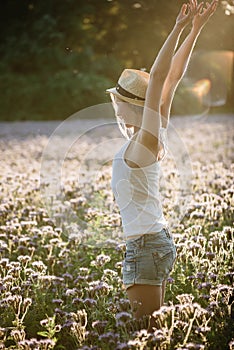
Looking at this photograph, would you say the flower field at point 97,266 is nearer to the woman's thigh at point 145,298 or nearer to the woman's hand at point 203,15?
the woman's thigh at point 145,298

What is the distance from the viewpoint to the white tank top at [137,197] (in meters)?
3.57

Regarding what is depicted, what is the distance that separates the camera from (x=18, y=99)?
28516mm

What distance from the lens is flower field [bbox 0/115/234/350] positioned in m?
3.49

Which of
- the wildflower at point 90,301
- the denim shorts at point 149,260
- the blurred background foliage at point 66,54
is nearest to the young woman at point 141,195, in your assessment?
the denim shorts at point 149,260

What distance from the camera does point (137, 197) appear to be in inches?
142

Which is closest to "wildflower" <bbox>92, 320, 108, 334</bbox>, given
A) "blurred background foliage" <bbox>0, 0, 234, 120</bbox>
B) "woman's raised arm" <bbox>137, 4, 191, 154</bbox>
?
"woman's raised arm" <bbox>137, 4, 191, 154</bbox>

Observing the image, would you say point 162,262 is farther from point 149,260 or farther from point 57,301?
point 57,301

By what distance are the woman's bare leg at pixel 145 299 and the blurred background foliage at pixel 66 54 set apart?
2366 cm

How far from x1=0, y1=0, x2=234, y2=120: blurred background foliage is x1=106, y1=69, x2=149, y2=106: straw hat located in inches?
919

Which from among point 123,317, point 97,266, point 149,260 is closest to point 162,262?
point 149,260

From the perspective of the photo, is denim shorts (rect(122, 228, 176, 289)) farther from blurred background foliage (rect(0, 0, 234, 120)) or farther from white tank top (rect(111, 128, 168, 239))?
blurred background foliage (rect(0, 0, 234, 120))

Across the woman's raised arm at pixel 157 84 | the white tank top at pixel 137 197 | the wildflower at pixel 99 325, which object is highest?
the woman's raised arm at pixel 157 84

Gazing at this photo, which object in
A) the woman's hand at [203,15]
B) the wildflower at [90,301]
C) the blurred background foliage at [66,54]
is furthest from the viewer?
the blurred background foliage at [66,54]

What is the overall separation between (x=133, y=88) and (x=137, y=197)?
685 mm
